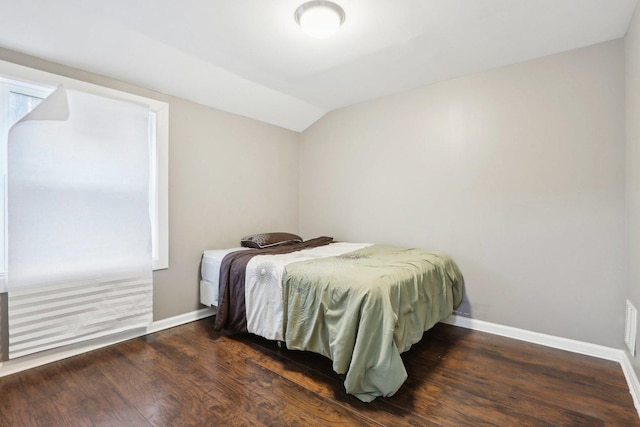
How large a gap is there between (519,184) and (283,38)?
2189mm

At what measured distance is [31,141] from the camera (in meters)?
2.03

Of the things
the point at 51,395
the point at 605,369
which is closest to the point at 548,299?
the point at 605,369

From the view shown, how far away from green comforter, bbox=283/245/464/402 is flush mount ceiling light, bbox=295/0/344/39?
60.5 inches

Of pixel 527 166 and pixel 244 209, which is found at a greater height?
pixel 527 166

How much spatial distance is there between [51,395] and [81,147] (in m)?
1.59

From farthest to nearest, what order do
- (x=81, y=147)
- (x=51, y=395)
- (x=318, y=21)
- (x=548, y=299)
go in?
(x=548, y=299), (x=81, y=147), (x=318, y=21), (x=51, y=395)

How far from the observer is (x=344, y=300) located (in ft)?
5.96

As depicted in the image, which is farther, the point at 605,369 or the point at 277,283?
the point at 277,283

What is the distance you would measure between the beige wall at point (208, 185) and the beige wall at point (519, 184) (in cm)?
115

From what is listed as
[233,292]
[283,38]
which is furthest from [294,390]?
[283,38]

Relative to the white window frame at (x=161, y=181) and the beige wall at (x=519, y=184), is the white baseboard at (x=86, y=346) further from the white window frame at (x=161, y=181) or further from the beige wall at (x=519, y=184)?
the beige wall at (x=519, y=184)

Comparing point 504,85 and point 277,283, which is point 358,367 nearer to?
point 277,283

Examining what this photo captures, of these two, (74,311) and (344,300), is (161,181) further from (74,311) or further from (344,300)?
(344,300)

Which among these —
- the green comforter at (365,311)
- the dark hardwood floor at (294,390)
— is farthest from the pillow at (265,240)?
the dark hardwood floor at (294,390)
